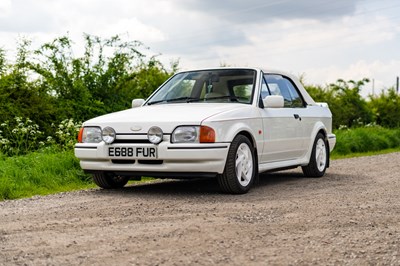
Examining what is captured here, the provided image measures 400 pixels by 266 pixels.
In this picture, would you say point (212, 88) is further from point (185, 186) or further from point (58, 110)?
point (58, 110)

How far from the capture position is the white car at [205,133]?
817 cm

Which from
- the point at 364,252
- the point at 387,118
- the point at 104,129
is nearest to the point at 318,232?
the point at 364,252

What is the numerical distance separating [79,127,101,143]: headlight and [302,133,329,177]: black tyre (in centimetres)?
376

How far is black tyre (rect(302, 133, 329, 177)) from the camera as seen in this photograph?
11023 mm

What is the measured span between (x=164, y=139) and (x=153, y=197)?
0.74 metres

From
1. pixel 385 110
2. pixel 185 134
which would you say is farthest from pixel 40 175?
pixel 385 110

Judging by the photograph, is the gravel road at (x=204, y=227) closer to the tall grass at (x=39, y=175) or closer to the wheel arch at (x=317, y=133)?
the tall grass at (x=39, y=175)

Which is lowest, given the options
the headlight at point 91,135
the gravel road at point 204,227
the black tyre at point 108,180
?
the gravel road at point 204,227

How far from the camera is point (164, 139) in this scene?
324 inches

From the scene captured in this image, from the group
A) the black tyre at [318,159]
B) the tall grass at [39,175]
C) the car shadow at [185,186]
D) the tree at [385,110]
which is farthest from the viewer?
the tree at [385,110]

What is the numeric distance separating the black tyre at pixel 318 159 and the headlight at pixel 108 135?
3.72 m

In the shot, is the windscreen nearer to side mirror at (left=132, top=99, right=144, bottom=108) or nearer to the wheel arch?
side mirror at (left=132, top=99, right=144, bottom=108)

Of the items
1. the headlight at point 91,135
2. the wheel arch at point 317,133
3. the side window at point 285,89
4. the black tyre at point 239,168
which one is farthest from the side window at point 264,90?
the headlight at point 91,135

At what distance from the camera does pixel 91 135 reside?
870 cm
